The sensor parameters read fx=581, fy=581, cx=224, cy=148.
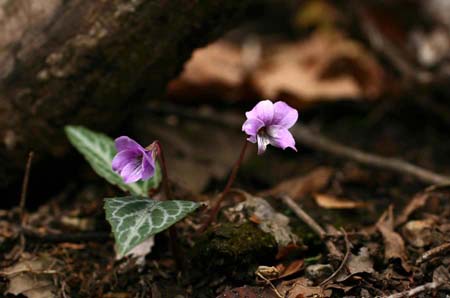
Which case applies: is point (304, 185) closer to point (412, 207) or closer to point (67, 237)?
A: point (412, 207)

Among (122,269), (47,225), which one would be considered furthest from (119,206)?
(47,225)

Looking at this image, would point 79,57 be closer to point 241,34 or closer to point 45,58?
point 45,58

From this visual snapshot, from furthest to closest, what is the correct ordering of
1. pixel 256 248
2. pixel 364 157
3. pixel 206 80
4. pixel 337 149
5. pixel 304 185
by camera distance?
pixel 206 80 < pixel 337 149 < pixel 364 157 < pixel 304 185 < pixel 256 248

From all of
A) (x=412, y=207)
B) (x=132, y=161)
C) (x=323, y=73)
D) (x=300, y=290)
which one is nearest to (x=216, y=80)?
(x=323, y=73)

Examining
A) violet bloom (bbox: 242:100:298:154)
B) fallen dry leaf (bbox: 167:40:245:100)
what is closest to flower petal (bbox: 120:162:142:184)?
violet bloom (bbox: 242:100:298:154)

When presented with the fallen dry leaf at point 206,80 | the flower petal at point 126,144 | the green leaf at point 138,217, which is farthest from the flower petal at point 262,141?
the fallen dry leaf at point 206,80

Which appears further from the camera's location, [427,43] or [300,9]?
[300,9]
